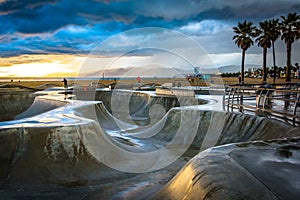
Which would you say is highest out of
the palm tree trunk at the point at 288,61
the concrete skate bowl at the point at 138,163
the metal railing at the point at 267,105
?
the palm tree trunk at the point at 288,61

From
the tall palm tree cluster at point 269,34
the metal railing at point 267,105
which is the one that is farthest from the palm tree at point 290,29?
the metal railing at point 267,105

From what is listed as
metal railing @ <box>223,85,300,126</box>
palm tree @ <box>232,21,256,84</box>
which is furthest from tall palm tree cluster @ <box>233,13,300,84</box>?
metal railing @ <box>223,85,300,126</box>

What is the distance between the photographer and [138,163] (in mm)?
9461

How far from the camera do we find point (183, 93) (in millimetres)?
22109

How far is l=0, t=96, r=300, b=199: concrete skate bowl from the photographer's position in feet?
12.6

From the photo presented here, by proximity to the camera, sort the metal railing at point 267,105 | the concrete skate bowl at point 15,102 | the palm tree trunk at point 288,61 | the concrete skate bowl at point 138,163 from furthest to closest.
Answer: the palm tree trunk at point 288,61 → the concrete skate bowl at point 15,102 → the metal railing at point 267,105 → the concrete skate bowl at point 138,163

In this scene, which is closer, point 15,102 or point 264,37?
point 15,102

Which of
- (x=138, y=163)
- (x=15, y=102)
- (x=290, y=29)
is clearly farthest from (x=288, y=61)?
(x=15, y=102)

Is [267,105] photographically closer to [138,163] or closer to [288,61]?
[138,163]

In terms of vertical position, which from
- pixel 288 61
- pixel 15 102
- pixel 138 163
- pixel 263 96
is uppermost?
pixel 288 61

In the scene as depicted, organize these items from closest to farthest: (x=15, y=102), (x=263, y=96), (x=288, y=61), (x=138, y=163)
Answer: (x=138, y=163), (x=263, y=96), (x=15, y=102), (x=288, y=61)

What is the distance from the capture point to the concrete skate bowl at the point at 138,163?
3841mm

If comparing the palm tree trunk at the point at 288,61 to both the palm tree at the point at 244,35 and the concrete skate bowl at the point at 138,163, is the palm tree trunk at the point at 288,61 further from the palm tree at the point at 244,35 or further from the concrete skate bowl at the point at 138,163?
the concrete skate bowl at the point at 138,163

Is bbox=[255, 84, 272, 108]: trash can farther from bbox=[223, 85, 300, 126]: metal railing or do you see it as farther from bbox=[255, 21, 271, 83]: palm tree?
bbox=[255, 21, 271, 83]: palm tree
